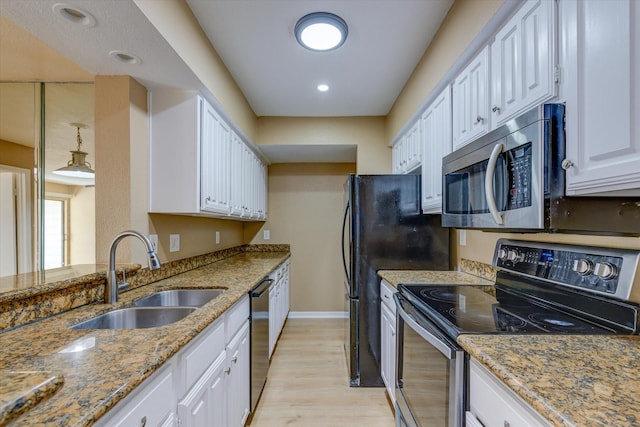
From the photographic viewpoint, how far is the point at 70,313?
4.19ft

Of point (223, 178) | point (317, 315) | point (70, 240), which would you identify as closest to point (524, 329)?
point (223, 178)

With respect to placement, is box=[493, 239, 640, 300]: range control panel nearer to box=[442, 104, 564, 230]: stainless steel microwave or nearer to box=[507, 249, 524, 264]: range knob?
box=[507, 249, 524, 264]: range knob

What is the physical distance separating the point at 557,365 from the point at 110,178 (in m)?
2.16

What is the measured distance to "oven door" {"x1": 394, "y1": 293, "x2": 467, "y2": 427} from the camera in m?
1.05

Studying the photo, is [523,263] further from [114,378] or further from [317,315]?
[317,315]

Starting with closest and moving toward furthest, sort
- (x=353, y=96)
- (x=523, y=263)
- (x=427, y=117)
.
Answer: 1. (x=523, y=263)
2. (x=427, y=117)
3. (x=353, y=96)

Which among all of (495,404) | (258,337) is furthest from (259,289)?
(495,404)

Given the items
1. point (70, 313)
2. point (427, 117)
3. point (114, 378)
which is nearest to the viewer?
point (114, 378)

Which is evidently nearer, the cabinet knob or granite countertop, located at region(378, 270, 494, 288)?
the cabinet knob

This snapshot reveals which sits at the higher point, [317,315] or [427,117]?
[427,117]

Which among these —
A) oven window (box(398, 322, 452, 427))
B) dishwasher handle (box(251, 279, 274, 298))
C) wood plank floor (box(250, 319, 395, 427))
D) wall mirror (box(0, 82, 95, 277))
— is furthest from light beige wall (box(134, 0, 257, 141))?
wood plank floor (box(250, 319, 395, 427))

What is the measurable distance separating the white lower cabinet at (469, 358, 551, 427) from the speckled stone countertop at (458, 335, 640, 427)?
0.20ft

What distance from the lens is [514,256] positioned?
1.59 m

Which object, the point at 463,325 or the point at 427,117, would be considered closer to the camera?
the point at 463,325
